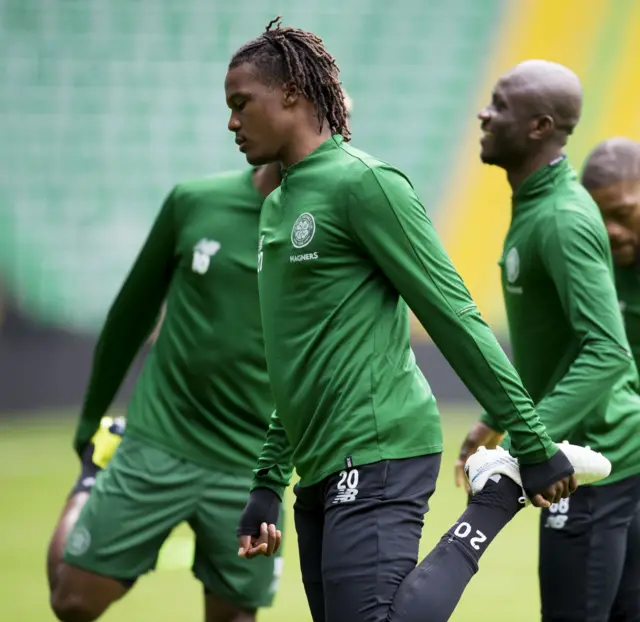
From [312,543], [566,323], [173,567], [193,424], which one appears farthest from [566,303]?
[173,567]

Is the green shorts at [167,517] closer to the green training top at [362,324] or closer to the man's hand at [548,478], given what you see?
the green training top at [362,324]

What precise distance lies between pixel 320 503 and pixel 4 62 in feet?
35.0

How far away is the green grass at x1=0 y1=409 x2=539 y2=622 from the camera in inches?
244

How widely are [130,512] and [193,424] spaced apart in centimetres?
37

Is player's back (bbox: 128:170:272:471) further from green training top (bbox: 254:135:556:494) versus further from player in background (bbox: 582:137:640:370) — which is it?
player in background (bbox: 582:137:640:370)

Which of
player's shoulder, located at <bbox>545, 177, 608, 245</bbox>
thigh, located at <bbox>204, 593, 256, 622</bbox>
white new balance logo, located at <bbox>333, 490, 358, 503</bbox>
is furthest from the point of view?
thigh, located at <bbox>204, 593, 256, 622</bbox>

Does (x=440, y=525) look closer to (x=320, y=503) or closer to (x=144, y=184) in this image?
(x=320, y=503)

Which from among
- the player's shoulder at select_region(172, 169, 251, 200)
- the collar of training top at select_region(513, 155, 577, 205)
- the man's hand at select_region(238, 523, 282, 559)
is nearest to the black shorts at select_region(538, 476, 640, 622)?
the collar of training top at select_region(513, 155, 577, 205)

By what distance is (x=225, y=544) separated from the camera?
4.63 metres

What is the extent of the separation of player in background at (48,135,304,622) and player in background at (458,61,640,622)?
0.87 meters

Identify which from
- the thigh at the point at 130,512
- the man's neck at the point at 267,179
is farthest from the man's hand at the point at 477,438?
the man's neck at the point at 267,179

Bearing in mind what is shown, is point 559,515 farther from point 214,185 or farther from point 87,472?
point 87,472

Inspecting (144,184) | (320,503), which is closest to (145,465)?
(320,503)

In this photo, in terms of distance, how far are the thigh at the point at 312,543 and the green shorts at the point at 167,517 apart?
1.19 metres
